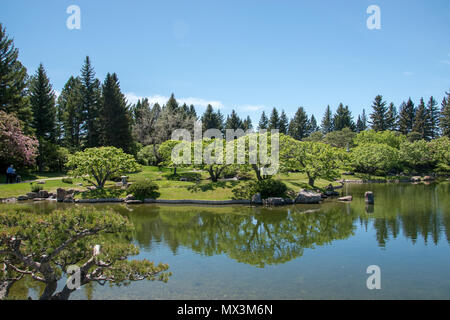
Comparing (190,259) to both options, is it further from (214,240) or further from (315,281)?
(315,281)

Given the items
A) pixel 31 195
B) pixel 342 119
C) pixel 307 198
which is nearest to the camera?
pixel 307 198

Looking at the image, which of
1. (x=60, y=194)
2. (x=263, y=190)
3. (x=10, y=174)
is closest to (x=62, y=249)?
(x=263, y=190)

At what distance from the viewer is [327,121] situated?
9119 centimetres

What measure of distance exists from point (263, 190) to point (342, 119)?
217ft

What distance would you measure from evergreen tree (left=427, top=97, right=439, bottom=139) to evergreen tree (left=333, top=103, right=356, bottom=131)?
18.2 metres

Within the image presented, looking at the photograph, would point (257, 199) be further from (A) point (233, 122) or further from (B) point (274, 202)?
(A) point (233, 122)

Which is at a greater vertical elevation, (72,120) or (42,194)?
(72,120)

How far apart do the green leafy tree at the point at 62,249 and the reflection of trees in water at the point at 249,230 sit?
549 cm

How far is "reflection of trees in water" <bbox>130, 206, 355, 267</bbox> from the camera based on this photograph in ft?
41.4

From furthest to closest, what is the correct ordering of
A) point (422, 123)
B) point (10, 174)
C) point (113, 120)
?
point (422, 123) < point (113, 120) < point (10, 174)

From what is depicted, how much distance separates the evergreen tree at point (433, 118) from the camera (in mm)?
71125

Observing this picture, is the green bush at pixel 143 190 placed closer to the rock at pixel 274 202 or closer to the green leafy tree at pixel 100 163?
the green leafy tree at pixel 100 163

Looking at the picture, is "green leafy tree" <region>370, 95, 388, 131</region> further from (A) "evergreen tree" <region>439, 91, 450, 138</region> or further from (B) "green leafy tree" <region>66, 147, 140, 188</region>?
(B) "green leafy tree" <region>66, 147, 140, 188</region>

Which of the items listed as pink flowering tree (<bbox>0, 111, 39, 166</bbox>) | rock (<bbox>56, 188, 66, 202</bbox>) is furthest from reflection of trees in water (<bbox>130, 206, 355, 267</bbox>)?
pink flowering tree (<bbox>0, 111, 39, 166</bbox>)
